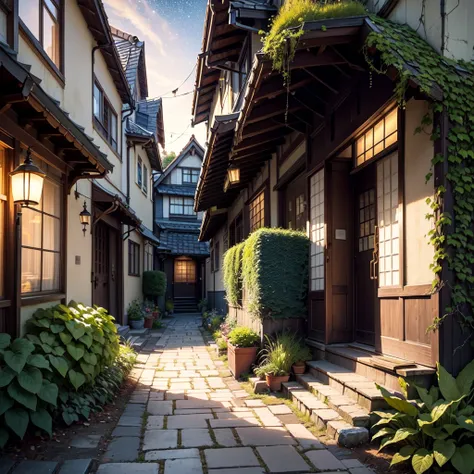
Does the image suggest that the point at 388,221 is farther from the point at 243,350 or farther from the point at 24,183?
the point at 24,183

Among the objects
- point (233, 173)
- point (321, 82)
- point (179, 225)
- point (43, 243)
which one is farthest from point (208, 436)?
point (179, 225)

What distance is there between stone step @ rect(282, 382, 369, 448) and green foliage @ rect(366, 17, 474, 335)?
1.12m

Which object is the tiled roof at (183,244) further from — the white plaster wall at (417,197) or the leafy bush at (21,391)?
the white plaster wall at (417,197)

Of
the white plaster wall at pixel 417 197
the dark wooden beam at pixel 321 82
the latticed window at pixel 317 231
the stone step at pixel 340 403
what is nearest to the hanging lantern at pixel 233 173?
the latticed window at pixel 317 231

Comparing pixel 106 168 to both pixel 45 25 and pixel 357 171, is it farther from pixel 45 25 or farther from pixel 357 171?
pixel 357 171

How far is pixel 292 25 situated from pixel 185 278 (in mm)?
19787

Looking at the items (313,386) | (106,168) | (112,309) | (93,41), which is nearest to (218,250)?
(112,309)

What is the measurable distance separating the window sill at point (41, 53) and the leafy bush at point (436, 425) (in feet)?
17.6

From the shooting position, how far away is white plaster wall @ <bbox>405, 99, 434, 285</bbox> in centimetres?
375

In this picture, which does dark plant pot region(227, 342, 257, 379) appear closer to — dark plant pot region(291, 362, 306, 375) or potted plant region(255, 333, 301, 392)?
potted plant region(255, 333, 301, 392)

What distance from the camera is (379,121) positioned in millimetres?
4715

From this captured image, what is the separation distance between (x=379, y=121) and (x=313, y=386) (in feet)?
9.74

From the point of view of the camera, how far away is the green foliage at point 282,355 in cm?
559

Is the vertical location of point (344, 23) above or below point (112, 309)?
above
